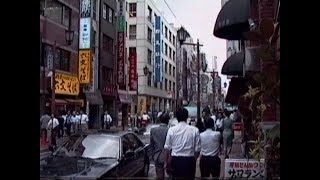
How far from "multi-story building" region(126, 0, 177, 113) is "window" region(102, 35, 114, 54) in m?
2.46

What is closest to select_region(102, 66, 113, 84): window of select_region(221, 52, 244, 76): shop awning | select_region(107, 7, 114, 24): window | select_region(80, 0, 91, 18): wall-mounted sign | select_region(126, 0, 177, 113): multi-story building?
select_region(126, 0, 177, 113): multi-story building

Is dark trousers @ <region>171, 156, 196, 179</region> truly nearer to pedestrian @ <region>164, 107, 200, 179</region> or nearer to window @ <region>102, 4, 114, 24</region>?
pedestrian @ <region>164, 107, 200, 179</region>

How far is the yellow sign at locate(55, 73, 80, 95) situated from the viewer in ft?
62.3

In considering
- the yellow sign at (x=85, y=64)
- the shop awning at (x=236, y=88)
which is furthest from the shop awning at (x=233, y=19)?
the yellow sign at (x=85, y=64)

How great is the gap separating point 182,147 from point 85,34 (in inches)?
692

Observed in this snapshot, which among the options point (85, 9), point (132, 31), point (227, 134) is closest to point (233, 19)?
point (227, 134)

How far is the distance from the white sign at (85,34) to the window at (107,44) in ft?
8.97

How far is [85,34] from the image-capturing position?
73.0 feet

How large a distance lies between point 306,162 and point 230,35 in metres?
6.85

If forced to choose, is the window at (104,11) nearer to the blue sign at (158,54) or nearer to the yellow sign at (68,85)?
the yellow sign at (68,85)

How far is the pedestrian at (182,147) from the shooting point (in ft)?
17.7

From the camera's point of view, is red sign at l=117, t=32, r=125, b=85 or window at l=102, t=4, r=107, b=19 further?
red sign at l=117, t=32, r=125, b=85

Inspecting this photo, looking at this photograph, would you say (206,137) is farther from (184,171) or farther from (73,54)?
(73,54)
